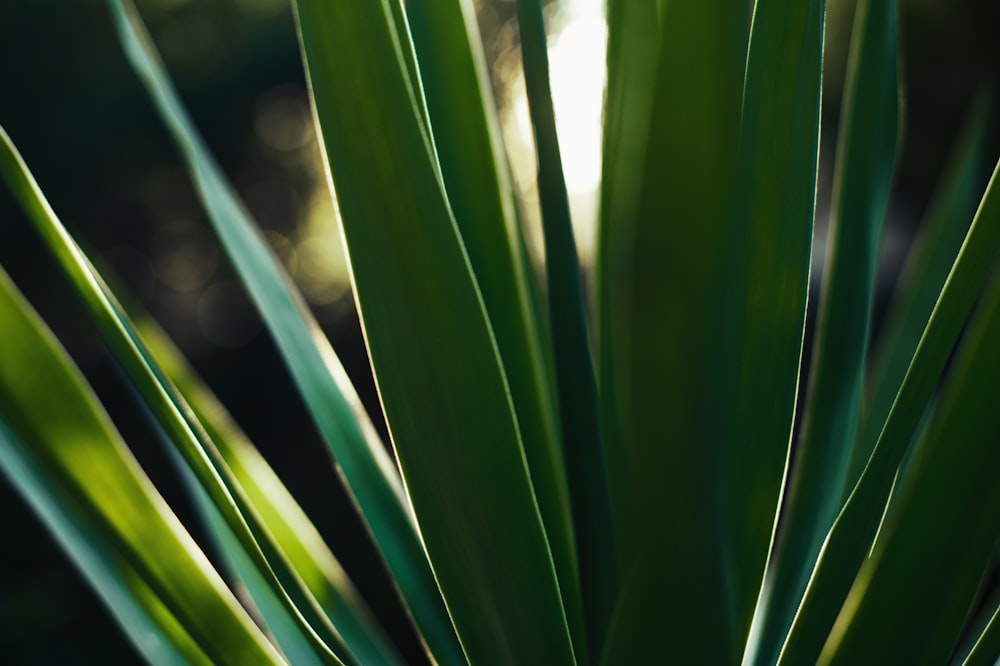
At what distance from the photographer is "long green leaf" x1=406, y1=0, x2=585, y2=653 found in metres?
0.34

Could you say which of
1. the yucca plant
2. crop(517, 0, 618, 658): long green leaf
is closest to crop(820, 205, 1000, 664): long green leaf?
the yucca plant

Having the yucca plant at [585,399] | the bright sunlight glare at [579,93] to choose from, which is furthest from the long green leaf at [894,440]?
the bright sunlight glare at [579,93]

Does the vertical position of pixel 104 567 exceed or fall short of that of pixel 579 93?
it falls short

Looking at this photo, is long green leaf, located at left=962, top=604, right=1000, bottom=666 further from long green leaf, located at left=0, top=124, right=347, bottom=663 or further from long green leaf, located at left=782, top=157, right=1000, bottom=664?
long green leaf, located at left=0, top=124, right=347, bottom=663

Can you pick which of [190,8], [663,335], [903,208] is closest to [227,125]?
[190,8]

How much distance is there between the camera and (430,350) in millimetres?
245

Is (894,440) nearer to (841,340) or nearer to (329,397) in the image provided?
(841,340)

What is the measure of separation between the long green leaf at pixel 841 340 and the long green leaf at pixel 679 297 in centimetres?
16

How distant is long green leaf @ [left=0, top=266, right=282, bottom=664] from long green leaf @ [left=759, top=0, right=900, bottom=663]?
0.23 m

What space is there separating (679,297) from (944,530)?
0.11 metres

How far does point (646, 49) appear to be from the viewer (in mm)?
244

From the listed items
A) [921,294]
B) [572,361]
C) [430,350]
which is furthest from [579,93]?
[430,350]

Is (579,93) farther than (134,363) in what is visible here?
Yes

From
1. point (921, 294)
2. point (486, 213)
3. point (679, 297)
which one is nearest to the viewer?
point (679, 297)
